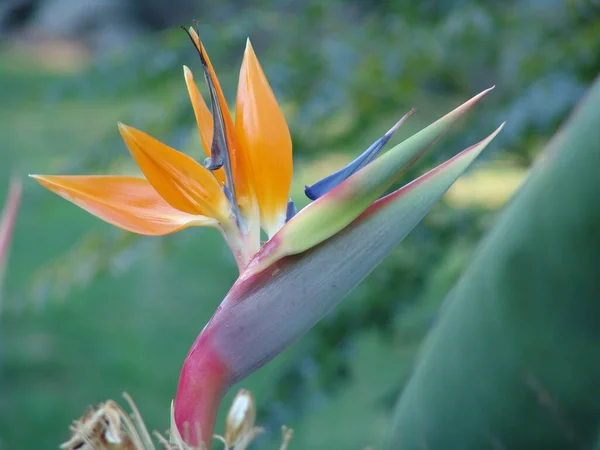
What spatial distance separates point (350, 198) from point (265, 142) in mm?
59

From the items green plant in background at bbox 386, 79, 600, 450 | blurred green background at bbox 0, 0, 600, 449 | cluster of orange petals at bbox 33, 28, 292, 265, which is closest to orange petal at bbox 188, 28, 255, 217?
cluster of orange petals at bbox 33, 28, 292, 265

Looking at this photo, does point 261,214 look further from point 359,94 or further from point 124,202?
point 359,94

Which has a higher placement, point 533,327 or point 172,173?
point 172,173

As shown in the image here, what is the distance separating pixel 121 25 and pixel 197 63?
6.10 m

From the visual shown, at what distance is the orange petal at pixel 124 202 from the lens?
0.35 metres

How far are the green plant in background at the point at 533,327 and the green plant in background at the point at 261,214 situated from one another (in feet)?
0.11

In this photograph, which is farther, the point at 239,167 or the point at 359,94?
the point at 359,94

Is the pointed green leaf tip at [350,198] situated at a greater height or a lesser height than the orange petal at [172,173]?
lesser

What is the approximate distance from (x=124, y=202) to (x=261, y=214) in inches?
2.4

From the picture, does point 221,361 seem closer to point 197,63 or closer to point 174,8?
point 197,63

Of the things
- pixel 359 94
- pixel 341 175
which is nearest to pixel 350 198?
pixel 341 175

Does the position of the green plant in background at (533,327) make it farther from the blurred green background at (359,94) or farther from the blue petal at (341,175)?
the blurred green background at (359,94)

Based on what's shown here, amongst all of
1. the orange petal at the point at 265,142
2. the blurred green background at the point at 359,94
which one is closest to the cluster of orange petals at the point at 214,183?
the orange petal at the point at 265,142

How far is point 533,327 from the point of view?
1.04 ft
